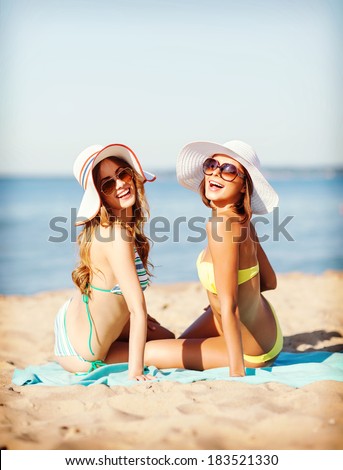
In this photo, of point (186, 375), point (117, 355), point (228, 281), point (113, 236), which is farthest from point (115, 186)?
point (186, 375)

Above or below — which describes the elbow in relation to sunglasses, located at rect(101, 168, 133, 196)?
below

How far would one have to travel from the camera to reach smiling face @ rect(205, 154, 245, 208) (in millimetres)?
3902

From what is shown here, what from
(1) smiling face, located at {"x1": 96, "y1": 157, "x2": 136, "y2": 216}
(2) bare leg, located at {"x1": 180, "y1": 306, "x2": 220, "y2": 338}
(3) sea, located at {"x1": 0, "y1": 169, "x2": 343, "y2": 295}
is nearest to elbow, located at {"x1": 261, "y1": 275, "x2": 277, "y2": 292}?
(2) bare leg, located at {"x1": 180, "y1": 306, "x2": 220, "y2": 338}

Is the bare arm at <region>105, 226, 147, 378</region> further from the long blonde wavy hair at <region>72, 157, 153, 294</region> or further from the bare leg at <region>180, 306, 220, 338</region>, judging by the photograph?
the bare leg at <region>180, 306, 220, 338</region>

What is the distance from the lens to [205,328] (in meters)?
4.41

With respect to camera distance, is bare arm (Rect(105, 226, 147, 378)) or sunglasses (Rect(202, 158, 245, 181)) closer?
bare arm (Rect(105, 226, 147, 378))

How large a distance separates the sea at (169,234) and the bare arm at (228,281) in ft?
3.32

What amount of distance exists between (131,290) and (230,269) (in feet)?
2.07

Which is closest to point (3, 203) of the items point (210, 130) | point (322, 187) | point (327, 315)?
point (210, 130)

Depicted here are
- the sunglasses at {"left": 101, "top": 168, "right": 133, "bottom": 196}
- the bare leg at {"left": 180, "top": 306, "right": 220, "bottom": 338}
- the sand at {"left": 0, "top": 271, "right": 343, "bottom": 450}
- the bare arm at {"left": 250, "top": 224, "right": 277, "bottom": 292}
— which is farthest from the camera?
the bare leg at {"left": 180, "top": 306, "right": 220, "bottom": 338}

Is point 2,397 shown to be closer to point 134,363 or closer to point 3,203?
point 134,363

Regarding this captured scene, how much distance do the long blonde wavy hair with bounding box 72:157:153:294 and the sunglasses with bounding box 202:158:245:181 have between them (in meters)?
0.46

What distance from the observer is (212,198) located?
154 inches

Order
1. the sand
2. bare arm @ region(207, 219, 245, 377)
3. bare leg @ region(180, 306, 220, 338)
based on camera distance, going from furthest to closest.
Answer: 1. bare leg @ region(180, 306, 220, 338)
2. bare arm @ region(207, 219, 245, 377)
3. the sand
